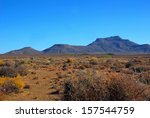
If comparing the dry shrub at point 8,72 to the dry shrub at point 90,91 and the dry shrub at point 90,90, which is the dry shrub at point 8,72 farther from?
the dry shrub at point 90,91

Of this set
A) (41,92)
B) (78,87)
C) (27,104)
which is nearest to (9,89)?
(41,92)

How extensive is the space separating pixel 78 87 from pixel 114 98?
146 cm

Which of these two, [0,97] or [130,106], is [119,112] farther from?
[0,97]

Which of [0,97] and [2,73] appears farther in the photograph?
[2,73]

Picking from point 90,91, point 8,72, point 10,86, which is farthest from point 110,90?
point 8,72

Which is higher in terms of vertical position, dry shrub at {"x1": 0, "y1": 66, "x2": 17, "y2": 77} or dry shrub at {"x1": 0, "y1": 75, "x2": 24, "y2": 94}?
dry shrub at {"x1": 0, "y1": 66, "x2": 17, "y2": 77}

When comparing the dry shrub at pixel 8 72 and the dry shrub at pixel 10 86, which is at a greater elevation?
the dry shrub at pixel 8 72

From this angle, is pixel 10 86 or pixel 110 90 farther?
pixel 10 86

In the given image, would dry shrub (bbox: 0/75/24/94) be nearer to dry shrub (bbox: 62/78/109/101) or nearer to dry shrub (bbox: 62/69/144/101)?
dry shrub (bbox: 62/78/109/101)

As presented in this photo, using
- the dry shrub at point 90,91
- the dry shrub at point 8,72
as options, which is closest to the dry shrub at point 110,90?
the dry shrub at point 90,91

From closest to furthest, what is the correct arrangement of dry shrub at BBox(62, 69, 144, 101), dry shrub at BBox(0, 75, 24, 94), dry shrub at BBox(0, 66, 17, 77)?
1. dry shrub at BBox(62, 69, 144, 101)
2. dry shrub at BBox(0, 75, 24, 94)
3. dry shrub at BBox(0, 66, 17, 77)

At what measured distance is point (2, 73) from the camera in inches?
875

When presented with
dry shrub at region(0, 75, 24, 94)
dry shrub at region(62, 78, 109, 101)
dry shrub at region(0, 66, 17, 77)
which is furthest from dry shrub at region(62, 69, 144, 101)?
dry shrub at region(0, 66, 17, 77)

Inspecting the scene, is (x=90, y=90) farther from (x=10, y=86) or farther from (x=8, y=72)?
(x=8, y=72)
